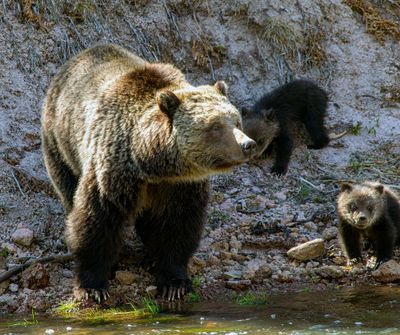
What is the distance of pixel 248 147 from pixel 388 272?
7.93ft

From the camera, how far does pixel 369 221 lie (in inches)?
356

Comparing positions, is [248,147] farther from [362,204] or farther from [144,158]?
[362,204]

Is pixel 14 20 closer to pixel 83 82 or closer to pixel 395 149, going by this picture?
pixel 83 82

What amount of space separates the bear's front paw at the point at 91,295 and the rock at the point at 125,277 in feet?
1.33

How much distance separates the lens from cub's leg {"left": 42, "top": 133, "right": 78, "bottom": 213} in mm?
8977

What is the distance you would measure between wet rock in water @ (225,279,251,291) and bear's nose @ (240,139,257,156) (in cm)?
180

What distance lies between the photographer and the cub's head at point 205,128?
720cm

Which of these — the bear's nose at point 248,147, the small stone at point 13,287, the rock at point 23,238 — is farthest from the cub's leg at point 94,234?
the bear's nose at point 248,147

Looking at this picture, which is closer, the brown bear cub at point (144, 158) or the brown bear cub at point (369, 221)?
the brown bear cub at point (144, 158)

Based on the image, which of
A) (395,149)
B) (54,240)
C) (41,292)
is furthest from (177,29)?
(41,292)

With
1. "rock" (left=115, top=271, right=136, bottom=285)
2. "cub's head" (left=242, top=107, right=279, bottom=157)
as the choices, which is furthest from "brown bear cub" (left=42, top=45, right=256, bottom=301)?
"cub's head" (left=242, top=107, right=279, bottom=157)

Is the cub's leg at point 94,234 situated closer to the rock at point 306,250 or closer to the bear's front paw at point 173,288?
the bear's front paw at point 173,288

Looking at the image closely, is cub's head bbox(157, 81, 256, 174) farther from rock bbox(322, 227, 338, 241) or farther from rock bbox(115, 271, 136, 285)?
rock bbox(322, 227, 338, 241)

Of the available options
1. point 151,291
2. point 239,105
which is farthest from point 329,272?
point 239,105
